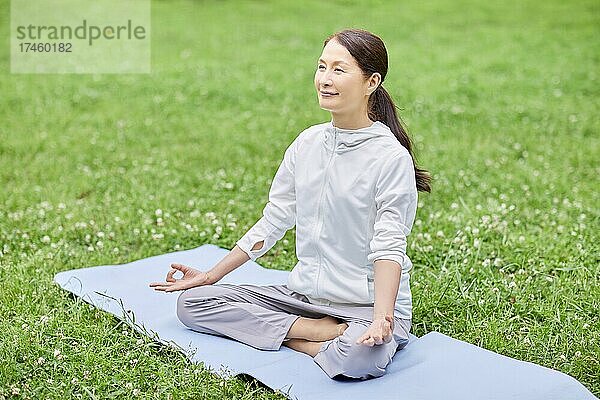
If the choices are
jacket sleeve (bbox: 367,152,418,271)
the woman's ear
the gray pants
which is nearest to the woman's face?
the woman's ear

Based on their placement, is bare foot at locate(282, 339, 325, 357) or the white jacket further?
bare foot at locate(282, 339, 325, 357)

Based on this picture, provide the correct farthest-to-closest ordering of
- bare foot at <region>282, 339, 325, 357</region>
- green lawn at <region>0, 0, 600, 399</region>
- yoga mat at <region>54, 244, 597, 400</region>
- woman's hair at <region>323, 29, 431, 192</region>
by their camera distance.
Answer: green lawn at <region>0, 0, 600, 399</region>, bare foot at <region>282, 339, 325, 357</region>, woman's hair at <region>323, 29, 431, 192</region>, yoga mat at <region>54, 244, 597, 400</region>

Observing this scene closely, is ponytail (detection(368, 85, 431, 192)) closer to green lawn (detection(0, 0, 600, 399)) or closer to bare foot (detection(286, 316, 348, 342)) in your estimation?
bare foot (detection(286, 316, 348, 342))

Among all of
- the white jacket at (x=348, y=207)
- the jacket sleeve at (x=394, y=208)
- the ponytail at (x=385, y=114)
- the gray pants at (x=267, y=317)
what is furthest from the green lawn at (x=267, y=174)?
the ponytail at (x=385, y=114)

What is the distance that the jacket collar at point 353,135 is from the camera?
4.00m

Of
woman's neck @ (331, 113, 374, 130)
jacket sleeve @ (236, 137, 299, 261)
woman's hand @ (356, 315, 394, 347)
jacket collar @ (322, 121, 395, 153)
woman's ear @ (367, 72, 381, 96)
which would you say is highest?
woman's ear @ (367, 72, 381, 96)

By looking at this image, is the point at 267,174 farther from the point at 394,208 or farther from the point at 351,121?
the point at 394,208

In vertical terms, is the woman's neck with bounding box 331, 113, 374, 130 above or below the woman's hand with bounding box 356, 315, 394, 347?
above

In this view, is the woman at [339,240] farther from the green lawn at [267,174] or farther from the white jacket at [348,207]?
the green lawn at [267,174]

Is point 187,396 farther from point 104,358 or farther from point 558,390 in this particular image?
point 558,390

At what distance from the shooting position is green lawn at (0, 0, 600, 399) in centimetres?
416

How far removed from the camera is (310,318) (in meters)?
4.15

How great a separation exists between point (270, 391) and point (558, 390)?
1.09m

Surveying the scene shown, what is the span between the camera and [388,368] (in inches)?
153
